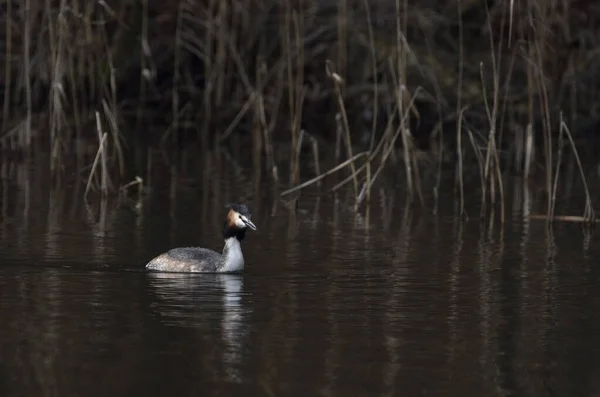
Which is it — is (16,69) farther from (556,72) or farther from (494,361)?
(494,361)

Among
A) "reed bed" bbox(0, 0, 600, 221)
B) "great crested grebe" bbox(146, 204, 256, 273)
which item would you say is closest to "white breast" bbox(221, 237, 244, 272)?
"great crested grebe" bbox(146, 204, 256, 273)

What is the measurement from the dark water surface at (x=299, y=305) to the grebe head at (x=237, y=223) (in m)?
0.27

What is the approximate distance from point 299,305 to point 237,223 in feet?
6.28

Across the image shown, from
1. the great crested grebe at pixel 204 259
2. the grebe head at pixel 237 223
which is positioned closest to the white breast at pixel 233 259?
the great crested grebe at pixel 204 259

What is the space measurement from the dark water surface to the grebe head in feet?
0.87

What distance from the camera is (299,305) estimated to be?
1019cm

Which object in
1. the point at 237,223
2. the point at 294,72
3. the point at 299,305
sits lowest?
the point at 299,305

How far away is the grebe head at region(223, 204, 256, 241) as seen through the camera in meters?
11.9

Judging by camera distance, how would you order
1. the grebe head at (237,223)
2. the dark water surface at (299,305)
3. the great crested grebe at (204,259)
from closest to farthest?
1. the dark water surface at (299,305)
2. the great crested grebe at (204,259)
3. the grebe head at (237,223)

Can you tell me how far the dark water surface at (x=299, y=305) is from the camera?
8.06 meters

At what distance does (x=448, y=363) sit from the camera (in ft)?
27.7

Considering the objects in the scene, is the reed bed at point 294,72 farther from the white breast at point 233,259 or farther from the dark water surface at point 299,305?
the white breast at point 233,259

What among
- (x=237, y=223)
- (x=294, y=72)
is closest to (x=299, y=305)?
(x=237, y=223)

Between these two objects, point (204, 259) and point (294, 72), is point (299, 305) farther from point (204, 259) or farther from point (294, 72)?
point (294, 72)
